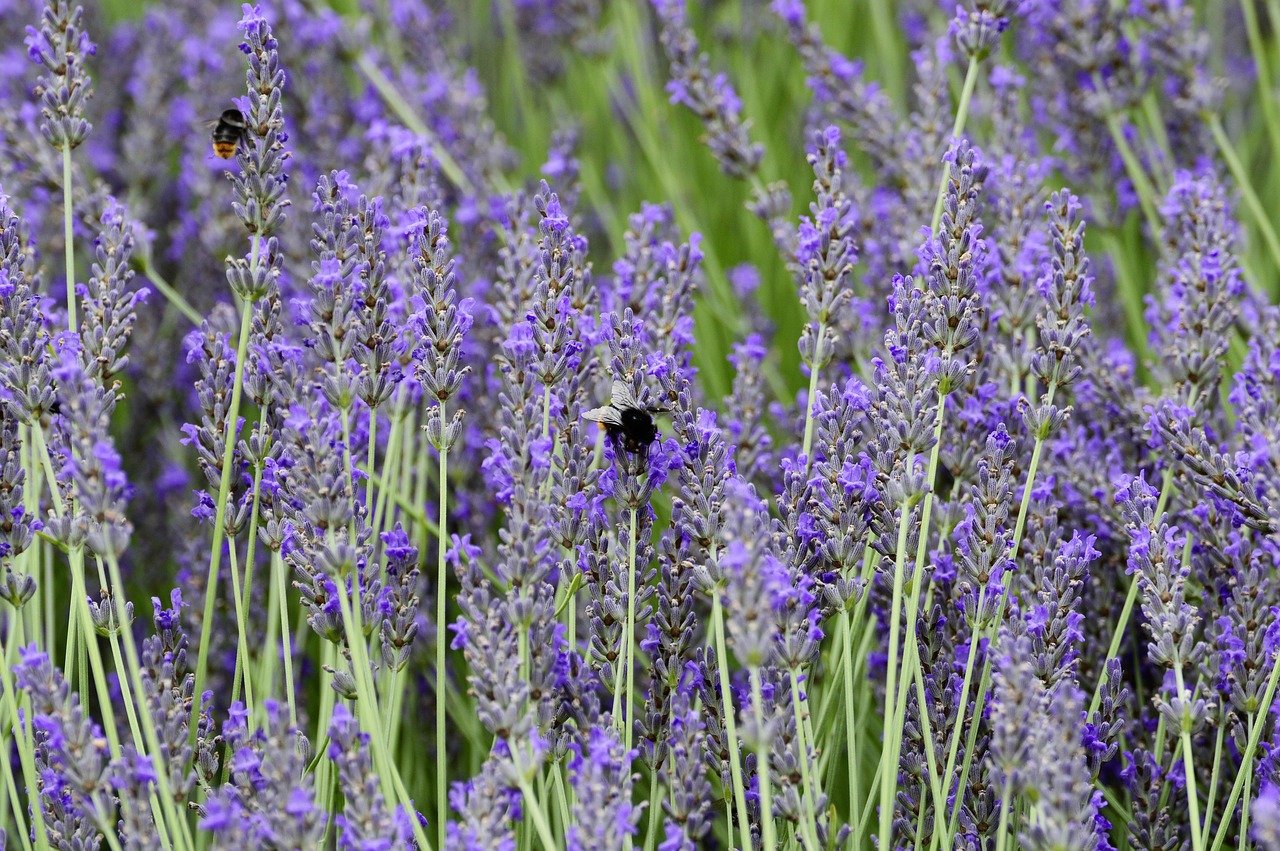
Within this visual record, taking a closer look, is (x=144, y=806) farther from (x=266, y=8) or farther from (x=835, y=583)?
(x=266, y=8)

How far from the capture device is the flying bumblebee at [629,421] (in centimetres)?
149

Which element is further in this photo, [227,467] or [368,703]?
[227,467]

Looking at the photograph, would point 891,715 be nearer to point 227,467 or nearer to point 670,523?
point 670,523

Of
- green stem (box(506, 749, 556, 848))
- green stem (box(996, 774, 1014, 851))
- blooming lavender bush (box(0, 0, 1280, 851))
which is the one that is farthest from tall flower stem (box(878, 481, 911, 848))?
green stem (box(506, 749, 556, 848))

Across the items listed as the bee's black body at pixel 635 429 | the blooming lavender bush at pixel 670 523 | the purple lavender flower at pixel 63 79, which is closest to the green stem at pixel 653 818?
the blooming lavender bush at pixel 670 523

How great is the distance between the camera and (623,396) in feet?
4.98

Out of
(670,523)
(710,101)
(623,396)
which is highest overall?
(710,101)

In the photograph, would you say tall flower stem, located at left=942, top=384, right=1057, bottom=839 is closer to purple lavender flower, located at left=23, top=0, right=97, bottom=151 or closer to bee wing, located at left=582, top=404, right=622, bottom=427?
bee wing, located at left=582, top=404, right=622, bottom=427

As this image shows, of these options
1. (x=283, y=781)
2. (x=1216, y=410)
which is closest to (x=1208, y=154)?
(x=1216, y=410)

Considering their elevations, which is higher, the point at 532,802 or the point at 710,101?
the point at 710,101

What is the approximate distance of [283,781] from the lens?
47.2 inches

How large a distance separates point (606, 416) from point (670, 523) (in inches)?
15.9

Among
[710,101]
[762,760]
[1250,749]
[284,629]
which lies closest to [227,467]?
[284,629]

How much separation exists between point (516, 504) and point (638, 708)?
0.76 m
